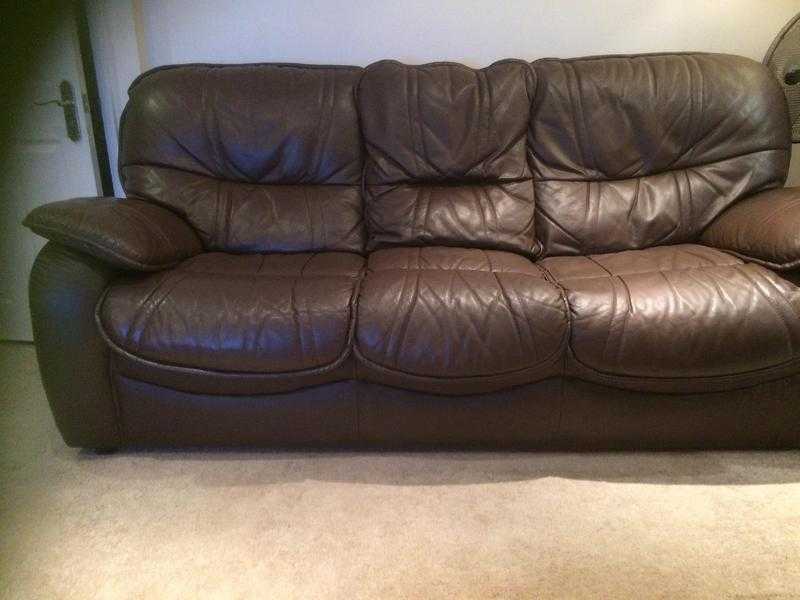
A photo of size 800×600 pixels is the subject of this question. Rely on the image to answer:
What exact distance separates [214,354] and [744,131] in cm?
186

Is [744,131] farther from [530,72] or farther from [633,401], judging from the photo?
[633,401]

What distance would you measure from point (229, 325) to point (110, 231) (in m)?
0.40

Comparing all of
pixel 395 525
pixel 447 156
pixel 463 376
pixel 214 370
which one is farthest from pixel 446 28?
pixel 395 525

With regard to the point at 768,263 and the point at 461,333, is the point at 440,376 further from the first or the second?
the point at 768,263

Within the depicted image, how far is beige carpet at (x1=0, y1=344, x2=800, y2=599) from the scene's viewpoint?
101 cm

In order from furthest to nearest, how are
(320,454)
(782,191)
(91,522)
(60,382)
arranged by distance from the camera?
(782,191) → (320,454) → (60,382) → (91,522)

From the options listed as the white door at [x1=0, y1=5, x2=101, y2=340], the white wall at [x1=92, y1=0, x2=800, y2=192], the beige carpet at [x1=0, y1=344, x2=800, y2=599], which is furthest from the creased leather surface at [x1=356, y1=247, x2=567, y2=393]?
the white door at [x1=0, y1=5, x2=101, y2=340]

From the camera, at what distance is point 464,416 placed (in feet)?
4.33

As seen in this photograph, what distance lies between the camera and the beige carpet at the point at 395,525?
3.32 ft

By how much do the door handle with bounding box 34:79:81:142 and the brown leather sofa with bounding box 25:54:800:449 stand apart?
34 centimetres

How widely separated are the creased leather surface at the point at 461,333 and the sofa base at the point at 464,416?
87 millimetres

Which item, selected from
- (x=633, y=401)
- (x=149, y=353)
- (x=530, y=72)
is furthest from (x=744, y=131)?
(x=149, y=353)

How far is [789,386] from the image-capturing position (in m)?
1.30

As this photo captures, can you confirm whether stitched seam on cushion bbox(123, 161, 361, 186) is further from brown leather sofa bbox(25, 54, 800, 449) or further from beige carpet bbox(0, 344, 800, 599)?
beige carpet bbox(0, 344, 800, 599)
